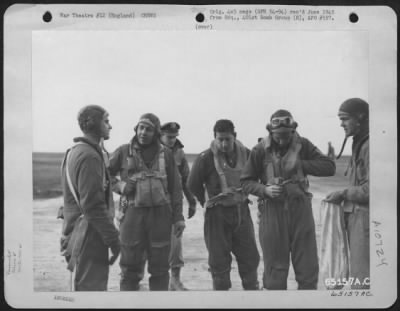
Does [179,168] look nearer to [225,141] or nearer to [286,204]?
[225,141]

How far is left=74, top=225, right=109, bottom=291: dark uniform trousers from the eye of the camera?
1379mm

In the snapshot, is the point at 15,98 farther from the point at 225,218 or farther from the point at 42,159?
the point at 225,218

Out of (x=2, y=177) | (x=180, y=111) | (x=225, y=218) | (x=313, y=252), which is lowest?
(x=313, y=252)

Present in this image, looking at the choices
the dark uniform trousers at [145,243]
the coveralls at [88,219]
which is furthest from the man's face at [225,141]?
the coveralls at [88,219]

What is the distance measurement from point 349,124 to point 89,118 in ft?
2.55

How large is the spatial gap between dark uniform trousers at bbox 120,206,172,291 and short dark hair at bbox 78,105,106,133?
0.27 metres

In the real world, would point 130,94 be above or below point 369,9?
below

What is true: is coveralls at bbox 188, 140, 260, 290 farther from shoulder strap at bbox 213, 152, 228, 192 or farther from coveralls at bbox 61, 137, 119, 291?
coveralls at bbox 61, 137, 119, 291

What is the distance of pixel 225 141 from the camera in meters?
1.40

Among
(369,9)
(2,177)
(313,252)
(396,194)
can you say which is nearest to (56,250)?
(2,177)

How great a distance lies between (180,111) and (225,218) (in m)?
0.35

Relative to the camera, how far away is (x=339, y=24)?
1426 mm

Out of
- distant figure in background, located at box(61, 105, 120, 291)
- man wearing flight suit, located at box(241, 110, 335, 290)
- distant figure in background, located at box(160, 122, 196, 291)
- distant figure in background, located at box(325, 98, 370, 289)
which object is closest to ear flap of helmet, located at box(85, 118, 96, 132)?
distant figure in background, located at box(61, 105, 120, 291)

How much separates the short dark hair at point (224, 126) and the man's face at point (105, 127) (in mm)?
317
